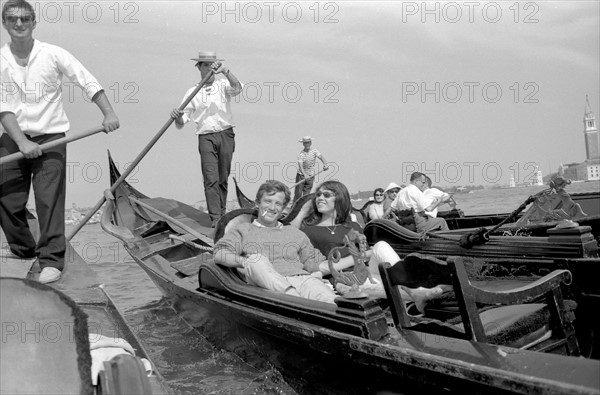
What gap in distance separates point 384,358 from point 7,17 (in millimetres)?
2110

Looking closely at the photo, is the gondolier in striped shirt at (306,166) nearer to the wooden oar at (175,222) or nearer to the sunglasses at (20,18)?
the wooden oar at (175,222)

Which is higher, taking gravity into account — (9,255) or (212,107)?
(212,107)

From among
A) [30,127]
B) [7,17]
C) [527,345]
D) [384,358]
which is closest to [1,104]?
[30,127]

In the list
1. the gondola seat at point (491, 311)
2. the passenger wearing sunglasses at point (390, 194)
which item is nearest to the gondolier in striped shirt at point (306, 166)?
the passenger wearing sunglasses at point (390, 194)

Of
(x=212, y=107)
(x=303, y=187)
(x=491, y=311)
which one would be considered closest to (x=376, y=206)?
(x=303, y=187)

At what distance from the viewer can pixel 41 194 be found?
2.71 meters

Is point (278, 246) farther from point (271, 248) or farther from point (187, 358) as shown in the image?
point (187, 358)

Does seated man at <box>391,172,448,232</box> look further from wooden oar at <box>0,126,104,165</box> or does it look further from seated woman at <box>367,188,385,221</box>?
wooden oar at <box>0,126,104,165</box>

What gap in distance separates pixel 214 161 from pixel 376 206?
A: 2437 mm

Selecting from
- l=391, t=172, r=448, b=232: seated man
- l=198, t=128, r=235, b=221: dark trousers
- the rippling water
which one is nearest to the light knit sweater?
the rippling water

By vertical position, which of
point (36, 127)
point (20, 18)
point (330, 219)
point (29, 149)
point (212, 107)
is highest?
point (212, 107)

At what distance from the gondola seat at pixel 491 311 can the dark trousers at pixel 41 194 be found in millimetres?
1629

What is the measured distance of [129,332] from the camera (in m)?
2.16

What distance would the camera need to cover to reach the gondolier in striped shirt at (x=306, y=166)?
7984mm
